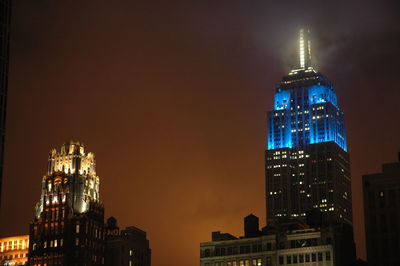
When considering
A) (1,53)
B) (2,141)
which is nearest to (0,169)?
(2,141)

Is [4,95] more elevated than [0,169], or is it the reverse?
[4,95]

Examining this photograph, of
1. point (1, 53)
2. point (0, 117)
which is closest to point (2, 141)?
point (0, 117)

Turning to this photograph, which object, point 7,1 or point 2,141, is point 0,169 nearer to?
point 2,141

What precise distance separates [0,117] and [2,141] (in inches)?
148

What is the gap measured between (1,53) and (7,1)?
29.4ft

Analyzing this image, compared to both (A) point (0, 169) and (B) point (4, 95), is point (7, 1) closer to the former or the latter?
(B) point (4, 95)

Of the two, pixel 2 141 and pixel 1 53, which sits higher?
pixel 1 53

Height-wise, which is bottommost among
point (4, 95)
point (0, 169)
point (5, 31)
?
point (0, 169)

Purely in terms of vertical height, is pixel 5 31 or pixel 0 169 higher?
pixel 5 31

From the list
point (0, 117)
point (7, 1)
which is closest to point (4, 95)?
point (0, 117)

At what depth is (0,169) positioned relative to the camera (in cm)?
15038

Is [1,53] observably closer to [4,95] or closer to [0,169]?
[4,95]

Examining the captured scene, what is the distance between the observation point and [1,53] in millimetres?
155625

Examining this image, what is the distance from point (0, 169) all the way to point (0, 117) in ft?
26.4
